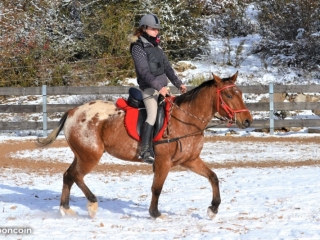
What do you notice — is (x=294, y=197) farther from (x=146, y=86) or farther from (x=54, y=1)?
(x=54, y=1)

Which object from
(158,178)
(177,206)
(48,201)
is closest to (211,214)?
(158,178)

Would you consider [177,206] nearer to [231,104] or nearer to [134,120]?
[134,120]

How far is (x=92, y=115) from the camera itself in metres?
7.36

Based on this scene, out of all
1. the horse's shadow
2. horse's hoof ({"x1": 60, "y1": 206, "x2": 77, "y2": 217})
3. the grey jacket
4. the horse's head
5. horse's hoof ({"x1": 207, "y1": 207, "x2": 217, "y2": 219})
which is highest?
the grey jacket

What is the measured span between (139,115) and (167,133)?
1.39 feet

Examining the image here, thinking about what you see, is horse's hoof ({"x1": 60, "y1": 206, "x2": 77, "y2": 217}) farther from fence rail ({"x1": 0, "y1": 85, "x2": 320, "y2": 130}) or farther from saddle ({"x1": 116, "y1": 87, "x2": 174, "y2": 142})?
fence rail ({"x1": 0, "y1": 85, "x2": 320, "y2": 130})

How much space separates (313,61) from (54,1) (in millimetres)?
10051

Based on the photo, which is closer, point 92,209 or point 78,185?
point 92,209

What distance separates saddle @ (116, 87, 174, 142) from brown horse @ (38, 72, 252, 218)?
7 cm

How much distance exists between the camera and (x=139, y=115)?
7086 mm

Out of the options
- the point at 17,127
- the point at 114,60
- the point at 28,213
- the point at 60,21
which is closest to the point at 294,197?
the point at 28,213

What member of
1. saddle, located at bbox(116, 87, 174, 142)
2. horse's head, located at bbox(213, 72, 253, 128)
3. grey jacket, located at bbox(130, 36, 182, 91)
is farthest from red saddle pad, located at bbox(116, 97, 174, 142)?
horse's head, located at bbox(213, 72, 253, 128)

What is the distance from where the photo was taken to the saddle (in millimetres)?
6938

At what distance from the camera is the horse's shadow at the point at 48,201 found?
769 cm
